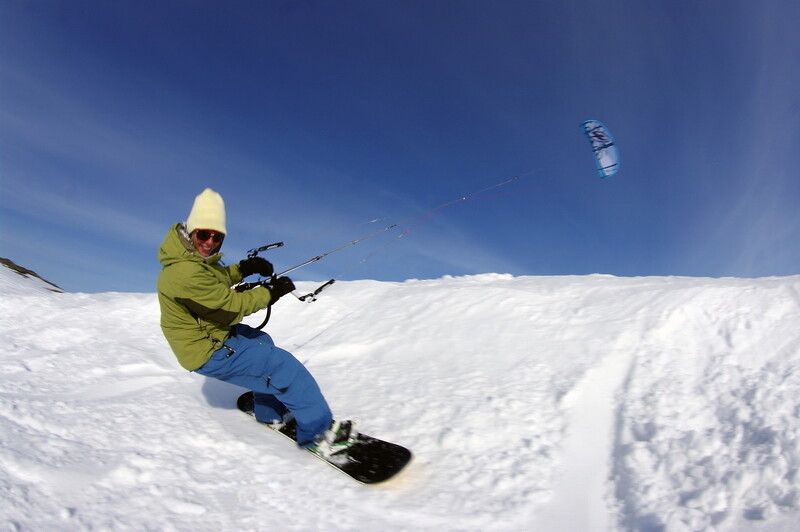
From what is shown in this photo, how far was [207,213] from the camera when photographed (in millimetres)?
3533

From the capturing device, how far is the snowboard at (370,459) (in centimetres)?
347

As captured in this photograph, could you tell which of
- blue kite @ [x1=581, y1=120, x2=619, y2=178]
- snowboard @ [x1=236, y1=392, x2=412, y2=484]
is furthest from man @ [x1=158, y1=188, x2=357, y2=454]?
blue kite @ [x1=581, y1=120, x2=619, y2=178]

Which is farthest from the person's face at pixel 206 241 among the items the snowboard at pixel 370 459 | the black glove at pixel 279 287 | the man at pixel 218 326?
the snowboard at pixel 370 459

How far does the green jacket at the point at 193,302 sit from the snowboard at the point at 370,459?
49.8 inches

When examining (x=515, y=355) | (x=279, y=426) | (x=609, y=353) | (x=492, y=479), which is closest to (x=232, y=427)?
(x=279, y=426)

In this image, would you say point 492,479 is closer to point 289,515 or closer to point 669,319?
point 289,515

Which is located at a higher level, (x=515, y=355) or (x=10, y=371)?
(x=515, y=355)

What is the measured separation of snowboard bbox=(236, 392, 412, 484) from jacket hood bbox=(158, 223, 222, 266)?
194cm

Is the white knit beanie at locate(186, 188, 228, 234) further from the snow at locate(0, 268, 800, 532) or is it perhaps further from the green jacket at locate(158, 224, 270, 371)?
the snow at locate(0, 268, 800, 532)

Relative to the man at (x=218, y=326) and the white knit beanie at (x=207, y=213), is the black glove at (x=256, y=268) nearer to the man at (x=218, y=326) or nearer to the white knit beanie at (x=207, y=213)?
the man at (x=218, y=326)

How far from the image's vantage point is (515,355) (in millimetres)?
5594

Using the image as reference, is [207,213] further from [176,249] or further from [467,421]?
[467,421]

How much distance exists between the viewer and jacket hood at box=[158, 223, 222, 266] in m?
3.54

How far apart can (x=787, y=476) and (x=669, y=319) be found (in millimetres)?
2818
